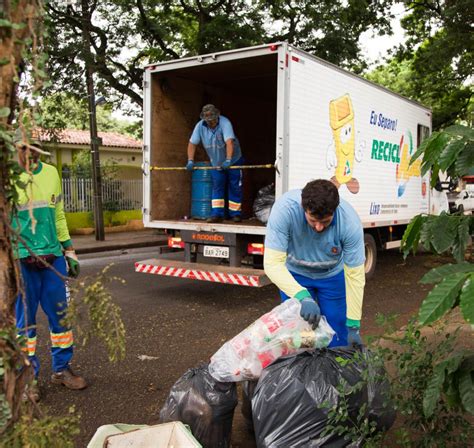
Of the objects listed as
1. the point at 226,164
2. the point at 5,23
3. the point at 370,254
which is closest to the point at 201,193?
the point at 226,164

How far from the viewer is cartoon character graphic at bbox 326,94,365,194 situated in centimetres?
727

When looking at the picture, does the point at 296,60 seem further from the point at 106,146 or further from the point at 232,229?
the point at 106,146

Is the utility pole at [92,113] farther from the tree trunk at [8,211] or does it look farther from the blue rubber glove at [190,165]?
the tree trunk at [8,211]

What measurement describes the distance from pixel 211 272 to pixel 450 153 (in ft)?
16.0

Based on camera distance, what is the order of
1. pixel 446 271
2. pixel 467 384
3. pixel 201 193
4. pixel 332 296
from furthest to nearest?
pixel 201 193
pixel 332 296
pixel 467 384
pixel 446 271

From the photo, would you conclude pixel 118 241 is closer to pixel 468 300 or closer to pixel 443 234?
pixel 443 234

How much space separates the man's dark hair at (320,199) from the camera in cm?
311

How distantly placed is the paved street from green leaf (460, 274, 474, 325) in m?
2.03

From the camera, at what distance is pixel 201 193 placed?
790 centimetres

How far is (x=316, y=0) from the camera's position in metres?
14.3

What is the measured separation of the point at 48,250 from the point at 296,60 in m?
3.84

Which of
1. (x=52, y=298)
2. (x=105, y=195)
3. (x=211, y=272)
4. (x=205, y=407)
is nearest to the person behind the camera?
(x=205, y=407)

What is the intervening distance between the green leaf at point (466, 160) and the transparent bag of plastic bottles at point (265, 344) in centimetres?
127

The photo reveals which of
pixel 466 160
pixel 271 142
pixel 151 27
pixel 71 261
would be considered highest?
pixel 151 27
